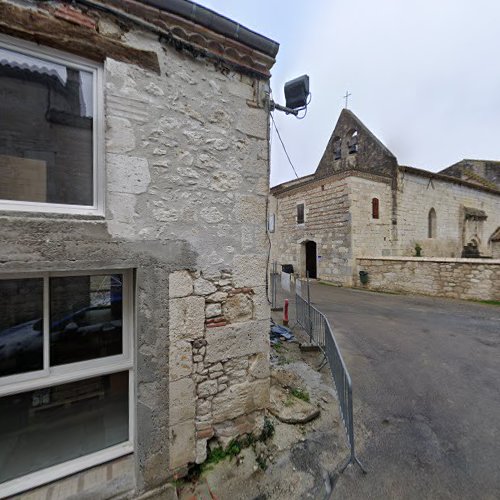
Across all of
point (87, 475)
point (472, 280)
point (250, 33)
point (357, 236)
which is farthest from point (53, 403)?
point (357, 236)

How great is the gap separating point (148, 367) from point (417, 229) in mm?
17653

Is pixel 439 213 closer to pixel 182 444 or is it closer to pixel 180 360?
pixel 180 360

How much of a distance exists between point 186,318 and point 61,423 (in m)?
1.46

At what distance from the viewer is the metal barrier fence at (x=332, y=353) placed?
8.58 ft

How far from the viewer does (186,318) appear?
246 centimetres

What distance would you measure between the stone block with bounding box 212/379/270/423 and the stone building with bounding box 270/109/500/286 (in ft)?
38.7

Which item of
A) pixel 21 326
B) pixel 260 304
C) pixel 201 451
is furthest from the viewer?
pixel 260 304

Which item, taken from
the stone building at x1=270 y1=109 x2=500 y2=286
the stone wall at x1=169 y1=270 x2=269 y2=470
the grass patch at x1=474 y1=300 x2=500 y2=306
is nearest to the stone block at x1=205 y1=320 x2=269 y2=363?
the stone wall at x1=169 y1=270 x2=269 y2=470

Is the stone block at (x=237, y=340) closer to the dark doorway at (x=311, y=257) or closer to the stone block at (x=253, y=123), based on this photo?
the stone block at (x=253, y=123)

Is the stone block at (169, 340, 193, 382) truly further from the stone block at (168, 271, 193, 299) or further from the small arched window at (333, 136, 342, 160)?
the small arched window at (333, 136, 342, 160)

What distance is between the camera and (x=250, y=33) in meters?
2.67

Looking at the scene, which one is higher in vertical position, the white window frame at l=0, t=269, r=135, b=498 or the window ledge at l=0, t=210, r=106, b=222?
the window ledge at l=0, t=210, r=106, b=222

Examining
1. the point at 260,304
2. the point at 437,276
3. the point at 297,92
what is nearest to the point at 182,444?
the point at 260,304

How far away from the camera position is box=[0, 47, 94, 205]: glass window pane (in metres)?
1.98
